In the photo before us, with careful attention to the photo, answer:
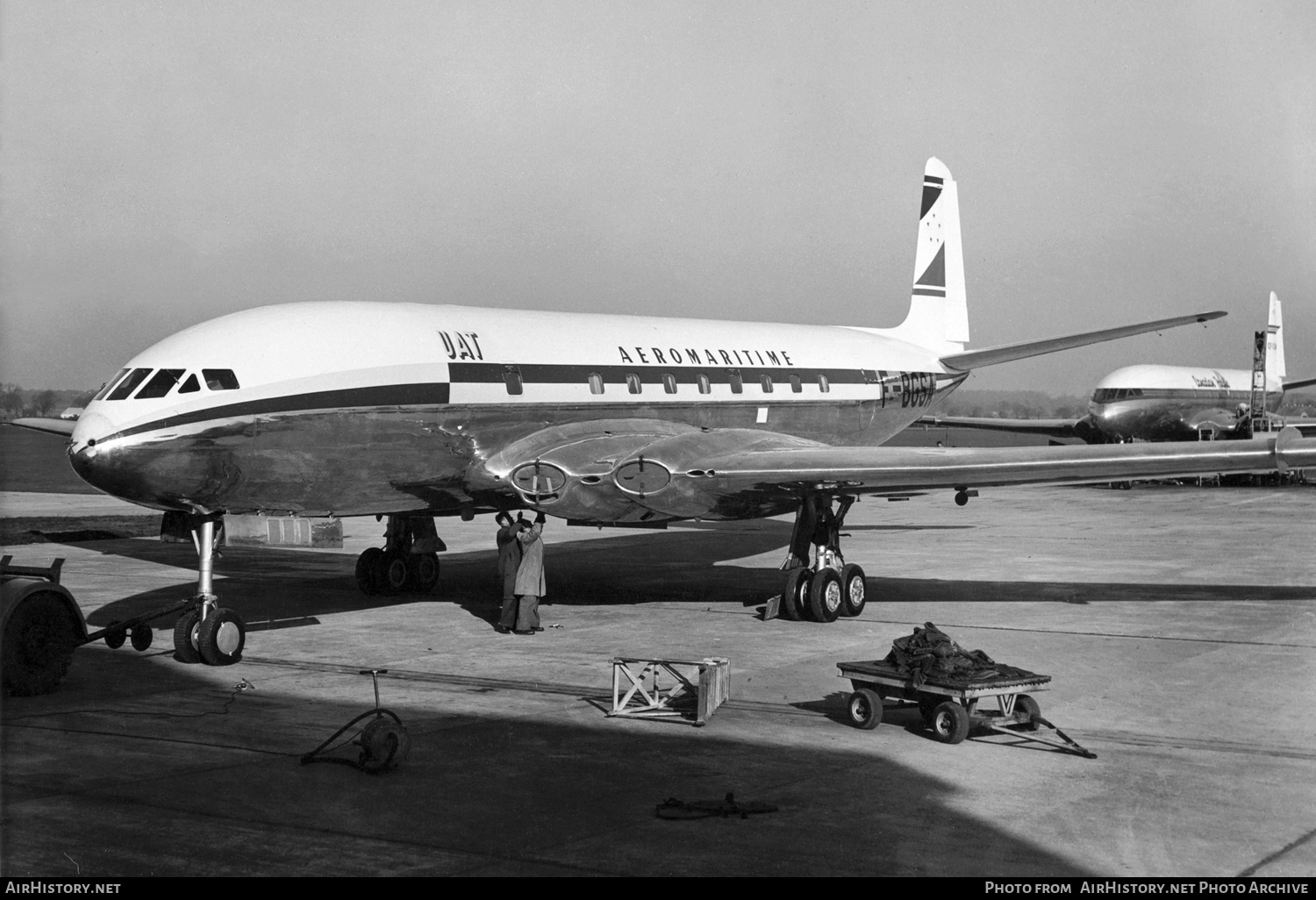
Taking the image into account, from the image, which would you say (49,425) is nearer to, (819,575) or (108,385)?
(108,385)

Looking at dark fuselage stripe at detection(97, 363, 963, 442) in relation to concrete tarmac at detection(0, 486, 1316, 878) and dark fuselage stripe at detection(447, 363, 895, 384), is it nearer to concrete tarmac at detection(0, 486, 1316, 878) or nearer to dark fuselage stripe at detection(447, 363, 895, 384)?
dark fuselage stripe at detection(447, 363, 895, 384)

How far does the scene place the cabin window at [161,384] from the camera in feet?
46.0

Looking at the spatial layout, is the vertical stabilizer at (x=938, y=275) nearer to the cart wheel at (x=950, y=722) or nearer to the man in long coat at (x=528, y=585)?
the man in long coat at (x=528, y=585)

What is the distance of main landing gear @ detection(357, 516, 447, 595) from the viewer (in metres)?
19.9

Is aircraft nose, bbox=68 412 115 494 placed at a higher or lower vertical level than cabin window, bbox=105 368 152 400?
lower

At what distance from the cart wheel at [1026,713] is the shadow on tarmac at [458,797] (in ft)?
3.80

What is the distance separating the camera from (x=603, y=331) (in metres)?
20.0

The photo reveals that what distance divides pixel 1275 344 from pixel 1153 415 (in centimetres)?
1630

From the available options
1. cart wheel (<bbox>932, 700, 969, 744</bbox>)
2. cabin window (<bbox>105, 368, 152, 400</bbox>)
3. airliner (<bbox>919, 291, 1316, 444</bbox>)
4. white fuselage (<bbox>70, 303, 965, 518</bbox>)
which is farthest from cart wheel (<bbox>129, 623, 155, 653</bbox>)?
airliner (<bbox>919, 291, 1316, 444</bbox>)

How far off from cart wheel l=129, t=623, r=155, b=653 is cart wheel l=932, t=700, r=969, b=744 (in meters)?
8.80

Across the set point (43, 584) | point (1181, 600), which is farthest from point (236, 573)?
point (1181, 600)

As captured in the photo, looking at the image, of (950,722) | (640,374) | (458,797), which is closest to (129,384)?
(458,797)

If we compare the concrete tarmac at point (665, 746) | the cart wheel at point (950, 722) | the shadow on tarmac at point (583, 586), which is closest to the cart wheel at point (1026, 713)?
the concrete tarmac at point (665, 746)

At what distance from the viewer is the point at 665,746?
10414 mm
